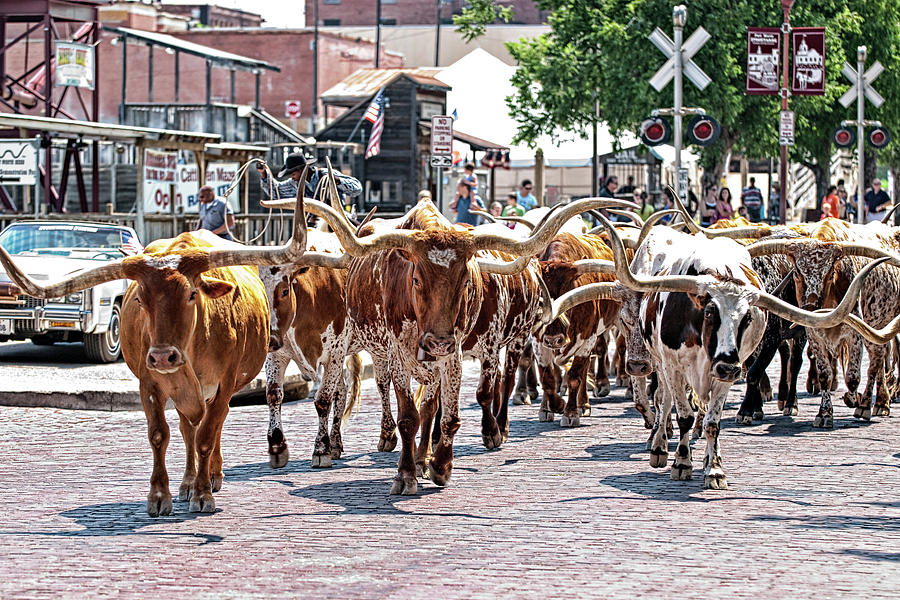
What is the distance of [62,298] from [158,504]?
836 cm

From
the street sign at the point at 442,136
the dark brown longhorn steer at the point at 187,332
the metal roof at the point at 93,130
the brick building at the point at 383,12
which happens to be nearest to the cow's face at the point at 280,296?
the dark brown longhorn steer at the point at 187,332

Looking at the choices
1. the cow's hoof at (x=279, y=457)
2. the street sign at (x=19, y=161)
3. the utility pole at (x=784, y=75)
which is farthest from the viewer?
the utility pole at (x=784, y=75)

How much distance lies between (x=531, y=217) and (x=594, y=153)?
2503 cm

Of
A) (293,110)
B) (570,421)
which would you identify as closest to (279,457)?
(570,421)

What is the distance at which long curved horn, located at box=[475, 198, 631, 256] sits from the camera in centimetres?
973

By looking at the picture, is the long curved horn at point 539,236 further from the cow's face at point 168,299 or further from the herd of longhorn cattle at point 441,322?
the cow's face at point 168,299

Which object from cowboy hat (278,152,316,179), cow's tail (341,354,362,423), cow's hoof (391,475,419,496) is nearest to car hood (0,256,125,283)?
cowboy hat (278,152,316,179)

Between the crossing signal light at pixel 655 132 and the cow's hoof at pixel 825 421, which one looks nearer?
the cow's hoof at pixel 825 421

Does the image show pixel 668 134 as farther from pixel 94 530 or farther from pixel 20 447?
pixel 94 530

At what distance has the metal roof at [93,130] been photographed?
80.1 ft

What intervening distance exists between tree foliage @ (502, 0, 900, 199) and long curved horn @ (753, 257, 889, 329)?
82.5 feet

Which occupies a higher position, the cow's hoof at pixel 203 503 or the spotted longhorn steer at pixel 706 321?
the spotted longhorn steer at pixel 706 321

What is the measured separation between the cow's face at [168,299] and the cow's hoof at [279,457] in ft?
7.26

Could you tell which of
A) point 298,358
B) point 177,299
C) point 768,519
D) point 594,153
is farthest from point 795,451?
point 594,153
